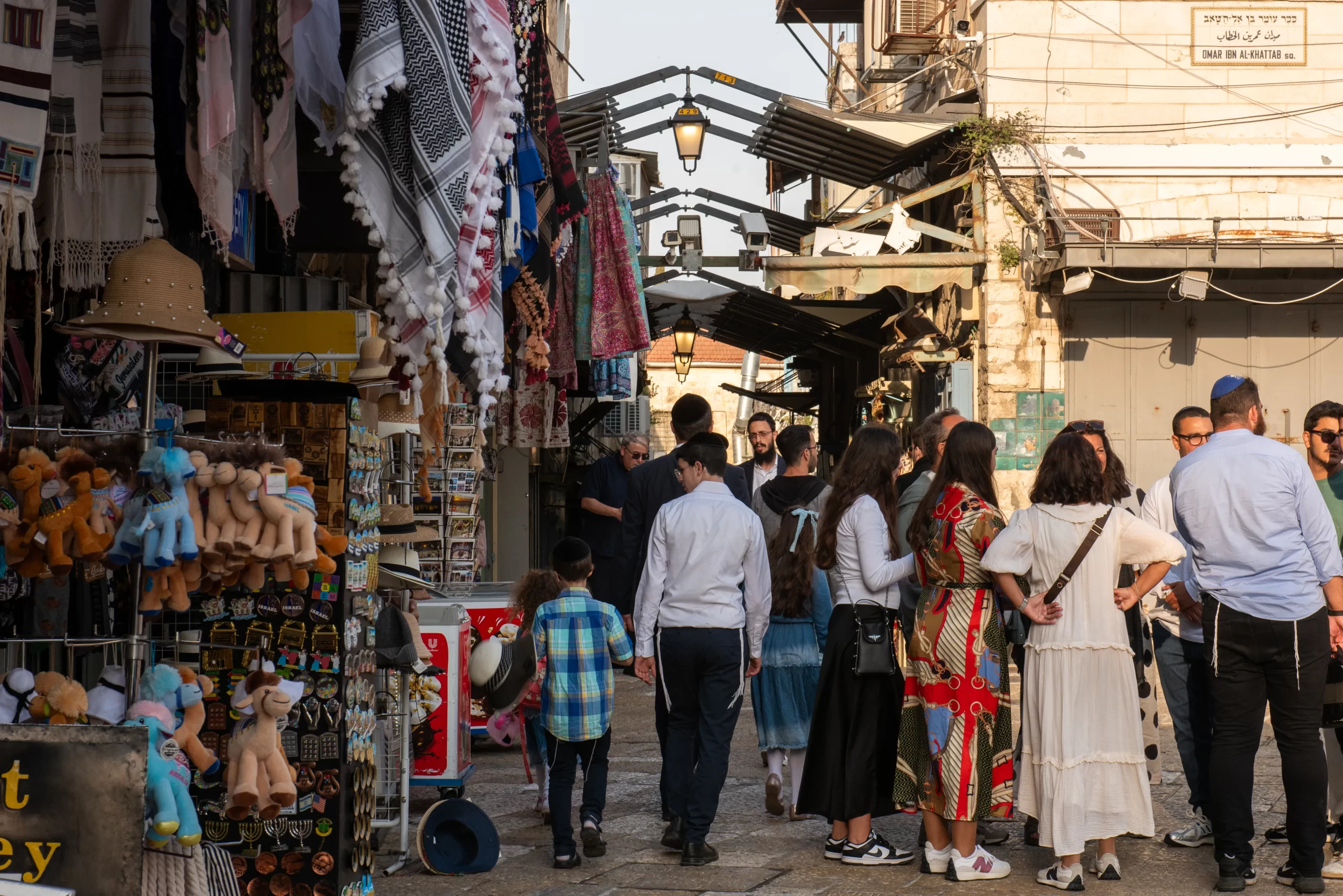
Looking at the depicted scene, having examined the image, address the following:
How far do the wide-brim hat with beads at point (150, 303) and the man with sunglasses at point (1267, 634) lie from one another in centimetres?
392

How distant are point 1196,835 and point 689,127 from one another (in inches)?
406

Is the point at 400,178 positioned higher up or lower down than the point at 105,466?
higher up

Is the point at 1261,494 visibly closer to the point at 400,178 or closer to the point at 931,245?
the point at 400,178

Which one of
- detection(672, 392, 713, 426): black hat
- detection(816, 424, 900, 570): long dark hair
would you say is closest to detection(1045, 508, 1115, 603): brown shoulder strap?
detection(816, 424, 900, 570): long dark hair

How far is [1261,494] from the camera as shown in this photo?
565 centimetres

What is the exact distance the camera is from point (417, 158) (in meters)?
4.47

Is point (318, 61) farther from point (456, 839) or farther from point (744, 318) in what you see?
point (744, 318)

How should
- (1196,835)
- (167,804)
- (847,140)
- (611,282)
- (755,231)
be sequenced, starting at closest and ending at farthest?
(167,804) → (1196,835) → (611,282) → (847,140) → (755,231)

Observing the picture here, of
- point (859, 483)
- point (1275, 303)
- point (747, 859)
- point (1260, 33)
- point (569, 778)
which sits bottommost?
point (747, 859)

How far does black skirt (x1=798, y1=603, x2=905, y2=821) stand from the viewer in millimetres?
6098

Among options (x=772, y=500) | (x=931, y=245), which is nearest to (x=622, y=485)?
(x=772, y=500)

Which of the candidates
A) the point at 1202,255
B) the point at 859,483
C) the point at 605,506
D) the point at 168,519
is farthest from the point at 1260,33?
the point at 168,519

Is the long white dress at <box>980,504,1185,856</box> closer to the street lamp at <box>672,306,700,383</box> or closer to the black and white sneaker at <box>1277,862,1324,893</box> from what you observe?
the black and white sneaker at <box>1277,862,1324,893</box>

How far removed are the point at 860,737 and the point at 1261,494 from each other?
190 cm
